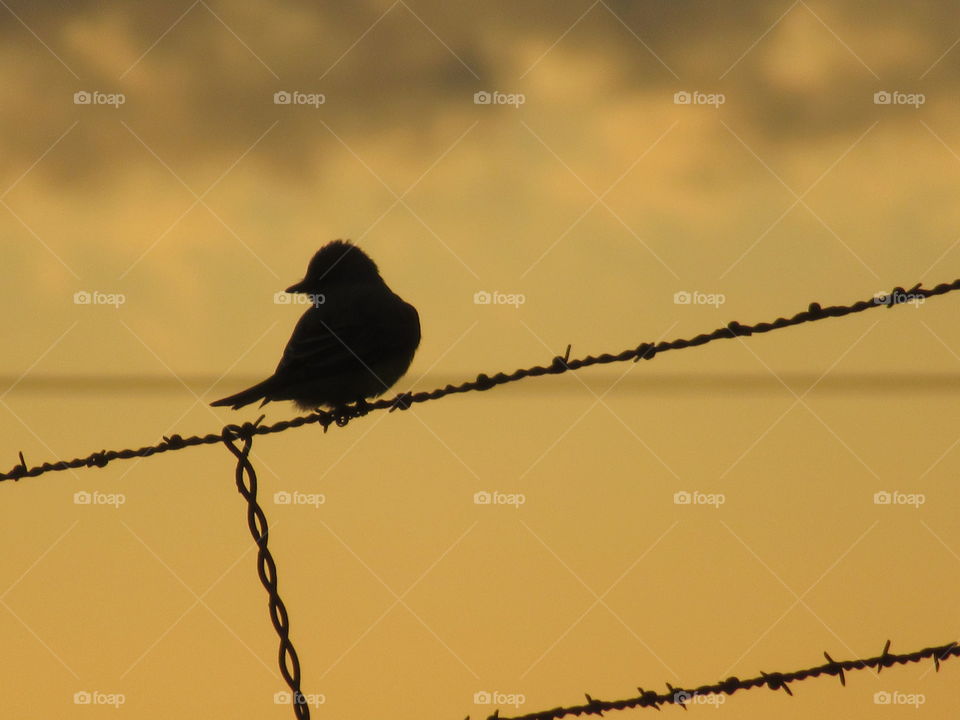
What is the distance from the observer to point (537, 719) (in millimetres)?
4074

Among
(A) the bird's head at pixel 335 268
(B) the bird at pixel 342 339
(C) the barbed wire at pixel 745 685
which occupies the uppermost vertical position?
(A) the bird's head at pixel 335 268

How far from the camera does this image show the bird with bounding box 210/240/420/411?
289 inches

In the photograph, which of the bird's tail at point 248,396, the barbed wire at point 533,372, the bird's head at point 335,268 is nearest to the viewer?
the barbed wire at point 533,372

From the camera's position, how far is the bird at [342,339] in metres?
7.33

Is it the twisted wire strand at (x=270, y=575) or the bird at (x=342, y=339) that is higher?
the bird at (x=342, y=339)

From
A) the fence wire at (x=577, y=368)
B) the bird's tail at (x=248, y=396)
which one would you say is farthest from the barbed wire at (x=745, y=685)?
the bird's tail at (x=248, y=396)

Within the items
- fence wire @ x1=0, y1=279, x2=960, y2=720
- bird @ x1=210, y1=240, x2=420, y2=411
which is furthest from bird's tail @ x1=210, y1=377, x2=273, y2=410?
fence wire @ x1=0, y1=279, x2=960, y2=720

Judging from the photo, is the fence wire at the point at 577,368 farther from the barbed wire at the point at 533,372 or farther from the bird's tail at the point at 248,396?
the bird's tail at the point at 248,396

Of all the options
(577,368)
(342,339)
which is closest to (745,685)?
(577,368)

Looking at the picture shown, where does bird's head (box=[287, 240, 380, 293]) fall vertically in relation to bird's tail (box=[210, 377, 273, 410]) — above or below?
above

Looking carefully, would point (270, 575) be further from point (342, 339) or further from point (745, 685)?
point (342, 339)

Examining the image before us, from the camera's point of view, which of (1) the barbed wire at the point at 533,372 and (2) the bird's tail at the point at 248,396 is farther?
(2) the bird's tail at the point at 248,396

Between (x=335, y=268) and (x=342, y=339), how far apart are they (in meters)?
1.35

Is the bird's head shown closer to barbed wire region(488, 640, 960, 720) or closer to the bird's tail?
the bird's tail
